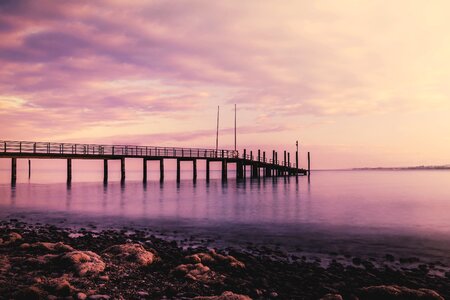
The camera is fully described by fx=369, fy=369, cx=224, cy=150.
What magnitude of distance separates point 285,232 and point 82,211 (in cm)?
1258

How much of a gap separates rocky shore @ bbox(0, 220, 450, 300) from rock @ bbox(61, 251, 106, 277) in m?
0.02

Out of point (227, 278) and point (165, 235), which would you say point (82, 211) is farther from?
point (227, 278)

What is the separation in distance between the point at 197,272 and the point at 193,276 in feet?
0.80

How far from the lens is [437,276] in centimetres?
904

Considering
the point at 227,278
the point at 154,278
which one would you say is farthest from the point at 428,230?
the point at 154,278

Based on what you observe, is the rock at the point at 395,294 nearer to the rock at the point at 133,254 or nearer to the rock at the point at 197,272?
the rock at the point at 197,272

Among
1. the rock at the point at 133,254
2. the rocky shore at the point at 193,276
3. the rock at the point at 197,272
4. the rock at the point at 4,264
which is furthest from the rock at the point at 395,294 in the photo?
the rock at the point at 4,264

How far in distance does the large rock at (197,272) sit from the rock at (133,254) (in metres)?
1.15

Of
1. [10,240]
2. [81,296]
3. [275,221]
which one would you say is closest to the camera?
[81,296]

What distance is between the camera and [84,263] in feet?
25.5

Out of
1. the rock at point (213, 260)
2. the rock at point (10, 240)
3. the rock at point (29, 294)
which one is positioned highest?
the rock at point (29, 294)

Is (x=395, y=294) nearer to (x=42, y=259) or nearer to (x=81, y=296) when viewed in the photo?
(x=81, y=296)

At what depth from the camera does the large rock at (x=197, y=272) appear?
296 inches

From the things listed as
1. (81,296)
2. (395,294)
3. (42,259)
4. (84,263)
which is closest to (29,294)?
(81,296)
